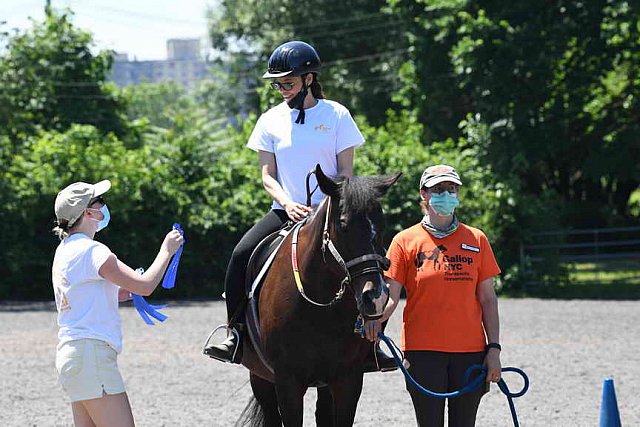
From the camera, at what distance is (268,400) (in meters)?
6.35

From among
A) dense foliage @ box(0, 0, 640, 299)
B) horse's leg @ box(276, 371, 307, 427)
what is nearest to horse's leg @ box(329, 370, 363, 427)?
horse's leg @ box(276, 371, 307, 427)

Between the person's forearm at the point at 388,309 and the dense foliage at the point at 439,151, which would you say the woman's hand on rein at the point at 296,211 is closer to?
the person's forearm at the point at 388,309

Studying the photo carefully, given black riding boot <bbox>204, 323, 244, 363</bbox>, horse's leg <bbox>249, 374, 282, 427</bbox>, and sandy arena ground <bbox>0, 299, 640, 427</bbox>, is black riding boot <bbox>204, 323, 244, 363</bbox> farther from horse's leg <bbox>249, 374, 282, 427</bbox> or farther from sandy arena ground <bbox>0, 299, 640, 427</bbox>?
sandy arena ground <bbox>0, 299, 640, 427</bbox>

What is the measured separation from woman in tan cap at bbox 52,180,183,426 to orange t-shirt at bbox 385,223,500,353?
4.24 ft

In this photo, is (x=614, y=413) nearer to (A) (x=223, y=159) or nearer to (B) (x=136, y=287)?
(B) (x=136, y=287)

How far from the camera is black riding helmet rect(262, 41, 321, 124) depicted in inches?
235

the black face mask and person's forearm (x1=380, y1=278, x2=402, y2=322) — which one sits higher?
the black face mask

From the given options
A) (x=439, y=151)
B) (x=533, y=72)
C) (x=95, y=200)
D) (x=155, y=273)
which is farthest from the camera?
(x=439, y=151)

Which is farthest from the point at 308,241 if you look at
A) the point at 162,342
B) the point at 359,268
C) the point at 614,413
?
the point at 162,342

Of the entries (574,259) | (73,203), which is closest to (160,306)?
(73,203)

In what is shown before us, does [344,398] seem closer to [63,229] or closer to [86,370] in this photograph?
[86,370]

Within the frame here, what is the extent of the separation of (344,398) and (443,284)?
83 centimetres

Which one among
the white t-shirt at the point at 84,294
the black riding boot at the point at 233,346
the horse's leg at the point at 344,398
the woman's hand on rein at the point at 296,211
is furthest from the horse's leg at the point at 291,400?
the white t-shirt at the point at 84,294

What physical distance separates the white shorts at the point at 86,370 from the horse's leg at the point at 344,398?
4.08 ft
